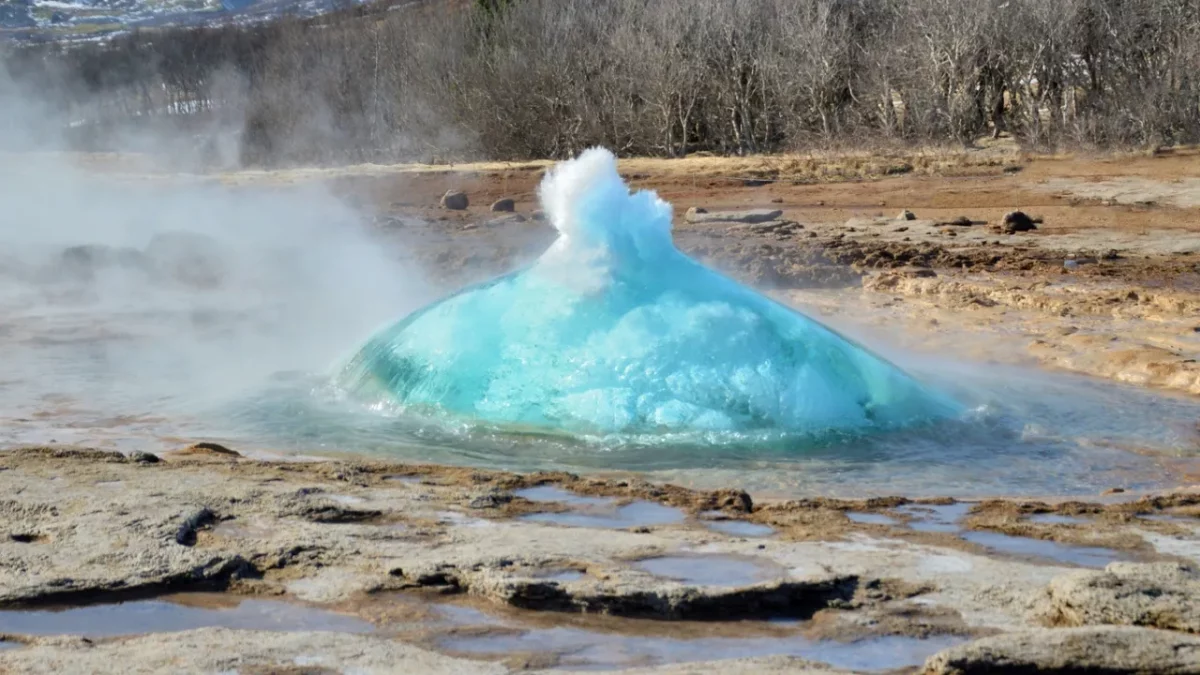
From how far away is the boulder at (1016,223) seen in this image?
45.6 ft

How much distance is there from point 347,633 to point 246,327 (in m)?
6.65

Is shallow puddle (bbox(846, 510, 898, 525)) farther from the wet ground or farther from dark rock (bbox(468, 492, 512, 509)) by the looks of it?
dark rock (bbox(468, 492, 512, 509))

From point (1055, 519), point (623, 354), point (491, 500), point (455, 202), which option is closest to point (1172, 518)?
point (1055, 519)

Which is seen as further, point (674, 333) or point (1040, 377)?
point (1040, 377)

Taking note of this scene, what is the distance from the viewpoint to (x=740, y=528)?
4578 millimetres

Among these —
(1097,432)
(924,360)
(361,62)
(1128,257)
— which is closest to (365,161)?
(361,62)

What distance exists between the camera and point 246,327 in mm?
9820

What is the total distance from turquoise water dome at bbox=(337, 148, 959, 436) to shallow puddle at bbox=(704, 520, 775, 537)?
1.53m

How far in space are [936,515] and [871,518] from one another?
24cm

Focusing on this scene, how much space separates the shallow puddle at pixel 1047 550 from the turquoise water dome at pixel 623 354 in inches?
69.7

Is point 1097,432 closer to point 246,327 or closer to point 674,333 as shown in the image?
point 674,333

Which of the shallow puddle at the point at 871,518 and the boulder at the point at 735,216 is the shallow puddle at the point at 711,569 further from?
the boulder at the point at 735,216

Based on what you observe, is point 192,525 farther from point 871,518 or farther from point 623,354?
point 623,354

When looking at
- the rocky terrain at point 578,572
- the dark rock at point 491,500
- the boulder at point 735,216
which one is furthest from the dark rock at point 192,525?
the boulder at point 735,216
